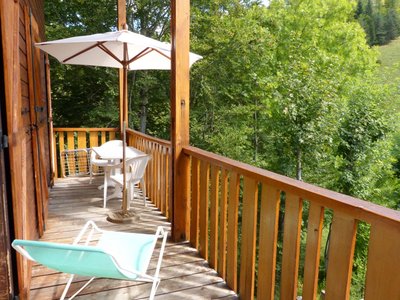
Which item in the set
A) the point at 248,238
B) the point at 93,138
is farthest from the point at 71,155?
the point at 248,238

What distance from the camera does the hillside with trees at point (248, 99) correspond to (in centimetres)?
1173

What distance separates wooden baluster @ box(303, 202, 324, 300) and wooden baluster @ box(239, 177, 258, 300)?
51 cm

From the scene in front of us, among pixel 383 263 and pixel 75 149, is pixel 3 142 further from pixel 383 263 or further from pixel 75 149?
pixel 75 149

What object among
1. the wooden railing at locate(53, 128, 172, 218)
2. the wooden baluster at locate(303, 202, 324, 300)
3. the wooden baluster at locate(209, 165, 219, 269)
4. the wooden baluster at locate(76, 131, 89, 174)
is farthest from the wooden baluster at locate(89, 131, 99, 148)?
the wooden baluster at locate(303, 202, 324, 300)

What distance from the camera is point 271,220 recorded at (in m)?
1.93

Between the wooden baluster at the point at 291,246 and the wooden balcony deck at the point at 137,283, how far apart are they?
2.01 feet

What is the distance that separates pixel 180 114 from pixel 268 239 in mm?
1503

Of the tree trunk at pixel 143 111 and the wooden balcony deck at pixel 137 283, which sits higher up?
the tree trunk at pixel 143 111

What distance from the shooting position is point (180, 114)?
9.95 feet

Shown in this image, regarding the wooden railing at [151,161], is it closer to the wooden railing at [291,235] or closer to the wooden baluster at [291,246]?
the wooden railing at [291,235]

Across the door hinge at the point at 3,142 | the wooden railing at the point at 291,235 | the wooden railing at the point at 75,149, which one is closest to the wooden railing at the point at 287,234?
the wooden railing at the point at 291,235

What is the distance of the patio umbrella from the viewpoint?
126 inches

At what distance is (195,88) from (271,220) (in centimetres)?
1079

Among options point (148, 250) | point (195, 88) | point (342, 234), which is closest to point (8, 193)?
point (148, 250)
